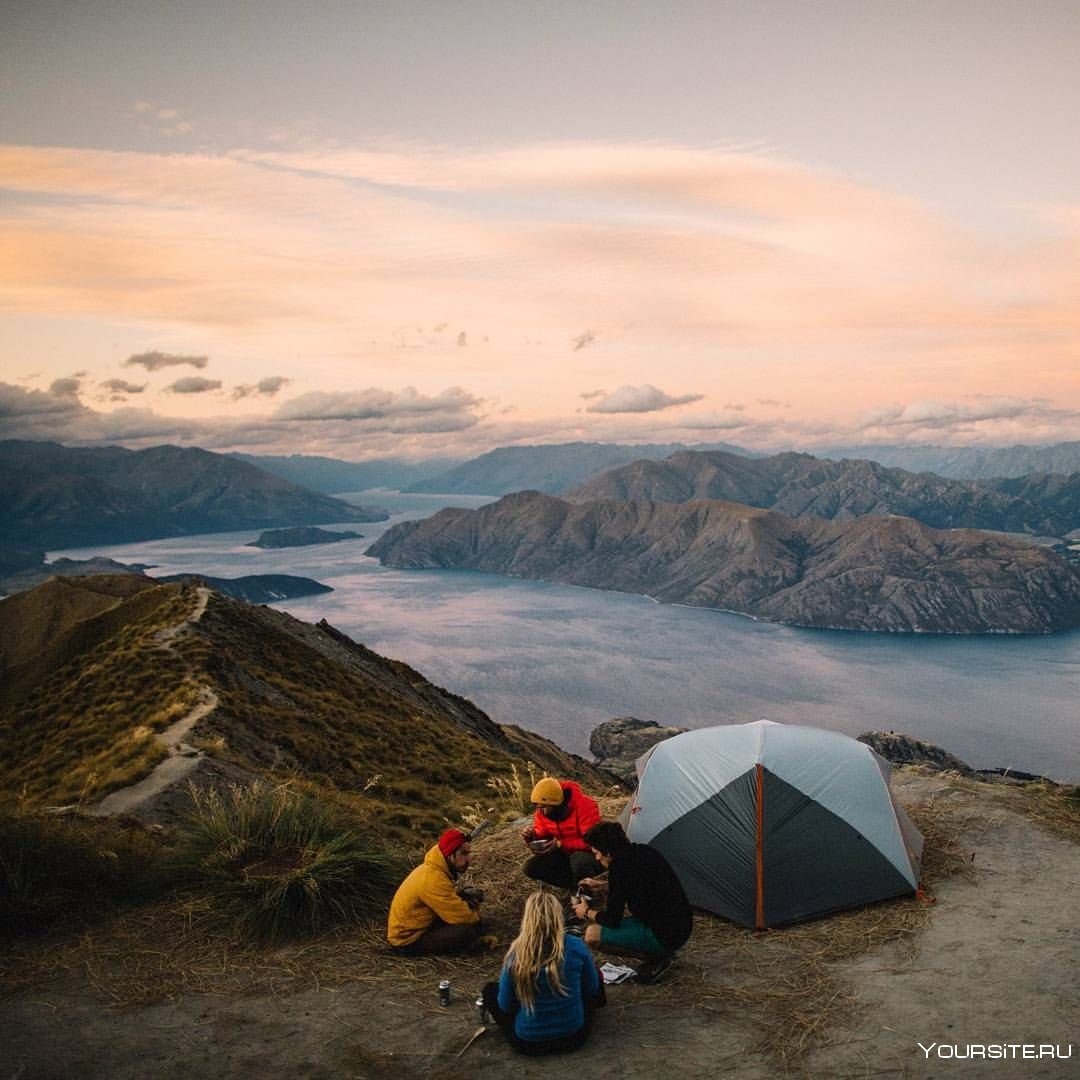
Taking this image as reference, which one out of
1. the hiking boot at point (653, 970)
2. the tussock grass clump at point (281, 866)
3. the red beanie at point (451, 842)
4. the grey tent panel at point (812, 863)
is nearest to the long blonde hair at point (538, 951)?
the hiking boot at point (653, 970)

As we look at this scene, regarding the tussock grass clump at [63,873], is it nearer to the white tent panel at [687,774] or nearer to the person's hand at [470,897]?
the person's hand at [470,897]

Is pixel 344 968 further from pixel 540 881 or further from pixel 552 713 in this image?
pixel 552 713

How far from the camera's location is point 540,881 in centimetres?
1152

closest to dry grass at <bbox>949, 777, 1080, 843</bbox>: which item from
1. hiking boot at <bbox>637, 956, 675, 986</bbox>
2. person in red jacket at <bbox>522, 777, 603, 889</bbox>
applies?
person in red jacket at <bbox>522, 777, 603, 889</bbox>

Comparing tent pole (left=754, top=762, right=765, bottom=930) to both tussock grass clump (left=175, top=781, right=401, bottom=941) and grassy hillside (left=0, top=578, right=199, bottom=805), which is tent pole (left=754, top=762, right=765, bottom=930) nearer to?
tussock grass clump (left=175, top=781, right=401, bottom=941)

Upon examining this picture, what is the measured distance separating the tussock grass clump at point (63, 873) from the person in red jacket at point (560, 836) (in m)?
5.24

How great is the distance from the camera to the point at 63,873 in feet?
35.3

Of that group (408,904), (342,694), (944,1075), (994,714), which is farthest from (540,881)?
(994,714)

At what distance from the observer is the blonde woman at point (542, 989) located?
7047 millimetres

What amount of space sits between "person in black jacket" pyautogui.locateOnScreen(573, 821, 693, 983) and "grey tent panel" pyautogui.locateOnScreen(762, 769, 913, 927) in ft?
8.03

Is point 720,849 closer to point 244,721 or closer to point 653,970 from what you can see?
point 653,970

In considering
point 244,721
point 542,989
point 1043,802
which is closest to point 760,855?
point 542,989

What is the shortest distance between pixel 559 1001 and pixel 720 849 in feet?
15.5

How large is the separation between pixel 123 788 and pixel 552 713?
18127 centimetres
